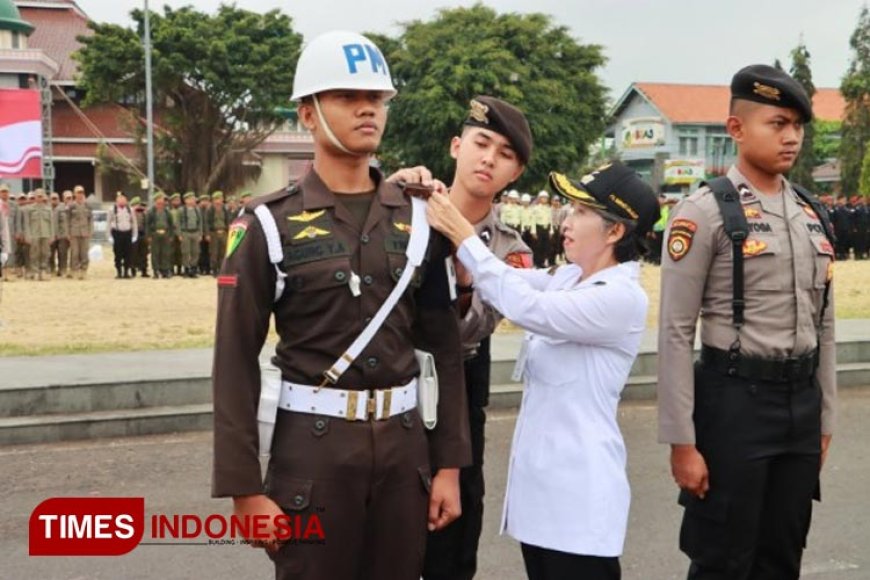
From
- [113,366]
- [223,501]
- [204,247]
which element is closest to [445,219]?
[223,501]

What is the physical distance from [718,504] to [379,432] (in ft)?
4.24

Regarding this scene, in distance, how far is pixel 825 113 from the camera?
80.2 metres

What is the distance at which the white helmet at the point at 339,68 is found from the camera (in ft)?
8.70

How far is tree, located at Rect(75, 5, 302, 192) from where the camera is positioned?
1663 inches

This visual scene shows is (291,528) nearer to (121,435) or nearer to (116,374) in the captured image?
(121,435)

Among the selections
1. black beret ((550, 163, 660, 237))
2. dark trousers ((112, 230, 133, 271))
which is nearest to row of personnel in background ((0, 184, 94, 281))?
dark trousers ((112, 230, 133, 271))

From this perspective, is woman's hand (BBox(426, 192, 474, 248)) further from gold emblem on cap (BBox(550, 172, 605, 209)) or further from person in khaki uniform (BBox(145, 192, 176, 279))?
person in khaki uniform (BBox(145, 192, 176, 279))

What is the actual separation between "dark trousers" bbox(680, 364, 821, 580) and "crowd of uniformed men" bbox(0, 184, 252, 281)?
1977 centimetres

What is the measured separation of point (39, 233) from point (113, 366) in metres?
14.0

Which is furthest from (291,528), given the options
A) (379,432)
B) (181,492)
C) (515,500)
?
(181,492)

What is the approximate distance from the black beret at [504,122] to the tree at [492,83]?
3606cm

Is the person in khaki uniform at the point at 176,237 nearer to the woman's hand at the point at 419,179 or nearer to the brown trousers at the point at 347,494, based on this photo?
the woman's hand at the point at 419,179

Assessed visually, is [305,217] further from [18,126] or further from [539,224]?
[539,224]

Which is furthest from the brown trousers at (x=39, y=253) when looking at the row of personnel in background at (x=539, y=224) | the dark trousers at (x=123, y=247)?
the row of personnel in background at (x=539, y=224)
